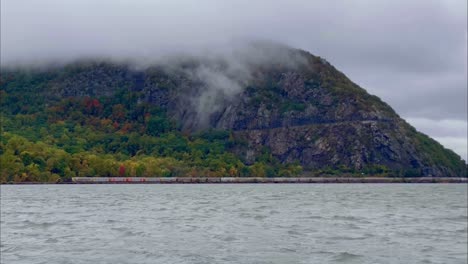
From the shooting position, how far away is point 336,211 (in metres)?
93.8

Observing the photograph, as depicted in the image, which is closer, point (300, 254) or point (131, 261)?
point (131, 261)

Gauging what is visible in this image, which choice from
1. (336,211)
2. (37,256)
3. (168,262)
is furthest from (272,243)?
(336,211)

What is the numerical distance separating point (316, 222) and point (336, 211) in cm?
1925

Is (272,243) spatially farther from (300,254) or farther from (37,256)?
(37,256)

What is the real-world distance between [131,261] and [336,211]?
50585 mm

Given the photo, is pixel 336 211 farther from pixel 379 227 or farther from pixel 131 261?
pixel 131 261

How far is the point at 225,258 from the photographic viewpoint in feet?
158

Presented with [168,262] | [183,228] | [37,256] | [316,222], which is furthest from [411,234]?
[37,256]

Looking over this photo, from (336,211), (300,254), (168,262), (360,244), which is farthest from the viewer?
(336,211)

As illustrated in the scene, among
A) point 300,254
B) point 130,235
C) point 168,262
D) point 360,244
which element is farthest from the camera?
point 130,235

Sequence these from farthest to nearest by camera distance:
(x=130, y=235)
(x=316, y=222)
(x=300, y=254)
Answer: (x=316, y=222) → (x=130, y=235) → (x=300, y=254)

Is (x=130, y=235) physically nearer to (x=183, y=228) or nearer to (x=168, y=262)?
(x=183, y=228)

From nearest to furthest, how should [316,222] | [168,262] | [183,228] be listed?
[168,262] < [183,228] < [316,222]

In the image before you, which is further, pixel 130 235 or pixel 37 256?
pixel 130 235
